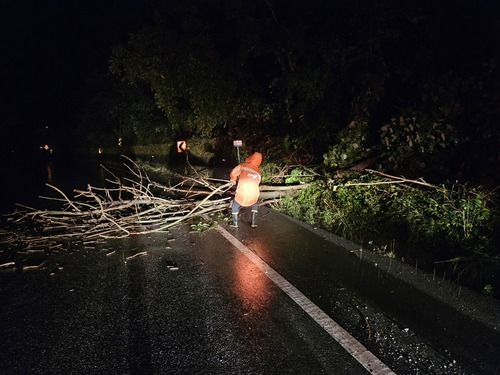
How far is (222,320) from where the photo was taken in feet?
10.8

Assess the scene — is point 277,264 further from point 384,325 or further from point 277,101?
point 277,101

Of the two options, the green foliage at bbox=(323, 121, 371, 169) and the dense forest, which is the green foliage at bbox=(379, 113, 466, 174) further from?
the green foliage at bbox=(323, 121, 371, 169)

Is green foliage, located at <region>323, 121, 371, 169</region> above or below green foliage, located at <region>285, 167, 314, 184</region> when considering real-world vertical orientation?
above

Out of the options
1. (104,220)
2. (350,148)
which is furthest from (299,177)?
(104,220)

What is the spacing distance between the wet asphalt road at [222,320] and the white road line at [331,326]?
61mm

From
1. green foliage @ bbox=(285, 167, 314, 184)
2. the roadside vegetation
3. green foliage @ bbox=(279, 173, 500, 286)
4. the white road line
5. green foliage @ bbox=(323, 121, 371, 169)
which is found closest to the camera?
the white road line

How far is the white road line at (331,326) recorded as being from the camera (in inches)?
102

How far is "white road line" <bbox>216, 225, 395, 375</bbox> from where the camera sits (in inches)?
102

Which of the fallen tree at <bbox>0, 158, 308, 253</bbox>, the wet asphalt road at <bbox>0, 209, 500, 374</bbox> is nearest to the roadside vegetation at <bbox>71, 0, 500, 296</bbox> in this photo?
the wet asphalt road at <bbox>0, 209, 500, 374</bbox>

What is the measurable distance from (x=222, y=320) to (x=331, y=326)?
1.03m

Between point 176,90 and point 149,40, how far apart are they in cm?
208

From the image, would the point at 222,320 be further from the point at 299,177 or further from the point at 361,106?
the point at 361,106

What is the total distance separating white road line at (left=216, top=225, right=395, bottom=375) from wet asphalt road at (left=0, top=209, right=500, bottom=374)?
6 cm

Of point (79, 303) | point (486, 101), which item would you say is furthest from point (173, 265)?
point (486, 101)
